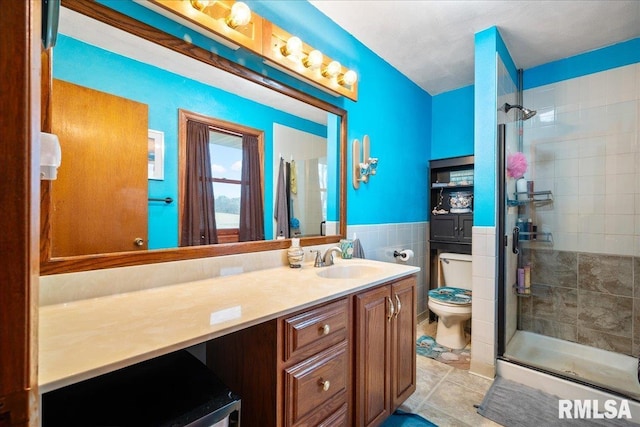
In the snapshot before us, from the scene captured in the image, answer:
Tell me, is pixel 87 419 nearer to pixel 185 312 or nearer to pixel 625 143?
pixel 185 312

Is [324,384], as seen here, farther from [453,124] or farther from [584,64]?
[584,64]

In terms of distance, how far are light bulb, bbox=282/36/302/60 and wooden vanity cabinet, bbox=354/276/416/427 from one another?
4.27 feet

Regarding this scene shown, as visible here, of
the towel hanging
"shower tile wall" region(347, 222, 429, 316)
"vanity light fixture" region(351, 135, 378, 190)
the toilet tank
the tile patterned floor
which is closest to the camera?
the tile patterned floor

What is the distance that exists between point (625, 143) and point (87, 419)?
3.38m

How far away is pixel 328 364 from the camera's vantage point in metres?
1.07

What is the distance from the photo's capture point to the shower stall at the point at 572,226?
2029 millimetres

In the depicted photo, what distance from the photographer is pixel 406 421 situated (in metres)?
1.50

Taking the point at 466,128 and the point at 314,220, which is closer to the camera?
the point at 314,220

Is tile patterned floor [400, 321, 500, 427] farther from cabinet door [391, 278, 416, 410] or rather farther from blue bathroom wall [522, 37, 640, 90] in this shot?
blue bathroom wall [522, 37, 640, 90]

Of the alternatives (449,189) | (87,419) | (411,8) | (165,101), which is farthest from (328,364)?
(449,189)

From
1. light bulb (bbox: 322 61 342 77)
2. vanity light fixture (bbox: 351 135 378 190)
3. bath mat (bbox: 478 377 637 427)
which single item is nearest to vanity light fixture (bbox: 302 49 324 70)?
light bulb (bbox: 322 61 342 77)

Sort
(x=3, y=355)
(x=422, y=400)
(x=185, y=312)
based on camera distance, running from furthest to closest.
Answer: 1. (x=422, y=400)
2. (x=185, y=312)
3. (x=3, y=355)

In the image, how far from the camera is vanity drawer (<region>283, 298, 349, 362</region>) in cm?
94

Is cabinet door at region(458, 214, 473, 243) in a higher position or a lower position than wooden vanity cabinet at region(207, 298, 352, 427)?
higher
